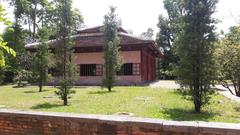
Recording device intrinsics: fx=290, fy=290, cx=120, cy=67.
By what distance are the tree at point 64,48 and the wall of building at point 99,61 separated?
1259 cm

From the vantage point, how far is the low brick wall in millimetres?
4508

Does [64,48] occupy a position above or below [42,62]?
above

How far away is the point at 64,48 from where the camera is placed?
41.2 feet

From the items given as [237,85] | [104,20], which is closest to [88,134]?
[237,85]

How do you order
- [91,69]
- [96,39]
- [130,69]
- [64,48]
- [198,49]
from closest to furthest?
[198,49] → [64,48] → [130,69] → [96,39] → [91,69]

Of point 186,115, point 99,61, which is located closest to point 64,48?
point 186,115

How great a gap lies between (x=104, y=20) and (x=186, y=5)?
10522 millimetres

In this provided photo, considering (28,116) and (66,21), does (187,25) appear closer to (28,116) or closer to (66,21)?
(66,21)

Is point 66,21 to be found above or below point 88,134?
above

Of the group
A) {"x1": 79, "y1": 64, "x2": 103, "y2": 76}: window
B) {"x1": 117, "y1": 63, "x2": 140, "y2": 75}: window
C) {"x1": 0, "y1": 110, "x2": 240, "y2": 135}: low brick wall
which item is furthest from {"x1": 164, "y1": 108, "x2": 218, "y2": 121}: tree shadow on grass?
{"x1": 79, "y1": 64, "x2": 103, "y2": 76}: window

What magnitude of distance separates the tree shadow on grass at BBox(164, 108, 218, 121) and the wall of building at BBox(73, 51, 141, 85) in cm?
1552

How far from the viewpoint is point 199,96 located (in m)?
9.52

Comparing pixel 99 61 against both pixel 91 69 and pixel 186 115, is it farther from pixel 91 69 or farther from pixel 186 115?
pixel 186 115

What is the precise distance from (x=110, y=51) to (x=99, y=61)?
25.7 feet
